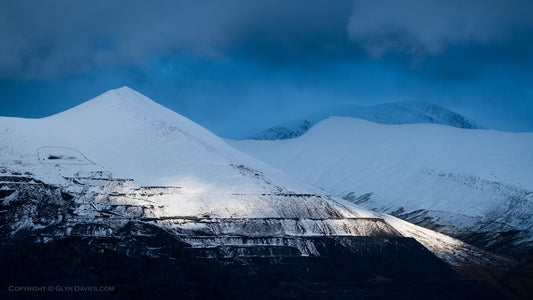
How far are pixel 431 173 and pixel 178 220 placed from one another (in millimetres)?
40633

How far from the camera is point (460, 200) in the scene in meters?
57.9

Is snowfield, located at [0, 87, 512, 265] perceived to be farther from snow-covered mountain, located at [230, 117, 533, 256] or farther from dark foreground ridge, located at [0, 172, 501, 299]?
snow-covered mountain, located at [230, 117, 533, 256]

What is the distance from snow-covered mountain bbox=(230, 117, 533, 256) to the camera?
5200 centimetres

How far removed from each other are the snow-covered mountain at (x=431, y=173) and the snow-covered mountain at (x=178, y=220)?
1087cm

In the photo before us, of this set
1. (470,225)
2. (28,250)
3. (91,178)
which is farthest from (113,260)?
(470,225)

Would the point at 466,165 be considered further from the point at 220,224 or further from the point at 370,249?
the point at 220,224

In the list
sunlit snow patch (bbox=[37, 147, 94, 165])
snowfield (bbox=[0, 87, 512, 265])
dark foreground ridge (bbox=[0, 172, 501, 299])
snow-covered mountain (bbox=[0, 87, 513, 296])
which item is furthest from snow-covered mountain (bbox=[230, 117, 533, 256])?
sunlit snow patch (bbox=[37, 147, 94, 165])

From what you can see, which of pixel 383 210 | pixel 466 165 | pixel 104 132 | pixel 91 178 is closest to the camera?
pixel 91 178

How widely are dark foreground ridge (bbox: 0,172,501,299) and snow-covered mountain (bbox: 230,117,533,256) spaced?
15.9 meters

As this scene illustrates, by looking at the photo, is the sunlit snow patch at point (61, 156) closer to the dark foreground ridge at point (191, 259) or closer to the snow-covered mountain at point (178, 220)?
the snow-covered mountain at point (178, 220)

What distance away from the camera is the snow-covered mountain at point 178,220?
108 ft

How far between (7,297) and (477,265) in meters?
32.6

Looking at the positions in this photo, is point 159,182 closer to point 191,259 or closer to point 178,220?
point 178,220

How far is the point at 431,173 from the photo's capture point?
66688 millimetres
